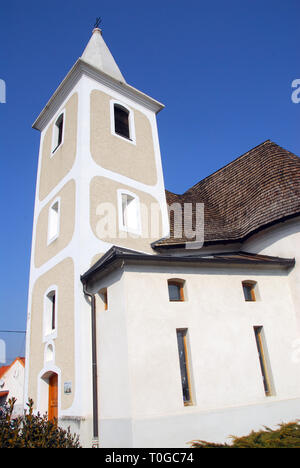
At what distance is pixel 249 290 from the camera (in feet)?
35.2

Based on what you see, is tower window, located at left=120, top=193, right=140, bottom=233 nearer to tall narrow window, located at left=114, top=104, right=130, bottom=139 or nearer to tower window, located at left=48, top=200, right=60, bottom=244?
tower window, located at left=48, top=200, right=60, bottom=244

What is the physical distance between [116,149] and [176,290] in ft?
22.1

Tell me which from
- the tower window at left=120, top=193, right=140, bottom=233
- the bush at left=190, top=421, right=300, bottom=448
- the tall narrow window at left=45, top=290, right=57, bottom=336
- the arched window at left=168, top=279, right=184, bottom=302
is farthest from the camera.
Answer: the tower window at left=120, top=193, right=140, bottom=233

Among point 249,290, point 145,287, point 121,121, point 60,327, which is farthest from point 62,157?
point 249,290

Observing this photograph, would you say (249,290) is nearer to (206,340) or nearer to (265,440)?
(206,340)

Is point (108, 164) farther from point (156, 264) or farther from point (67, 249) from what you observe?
point (156, 264)

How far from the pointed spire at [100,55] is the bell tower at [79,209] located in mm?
172

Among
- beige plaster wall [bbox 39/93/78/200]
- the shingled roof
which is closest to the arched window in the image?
the shingled roof

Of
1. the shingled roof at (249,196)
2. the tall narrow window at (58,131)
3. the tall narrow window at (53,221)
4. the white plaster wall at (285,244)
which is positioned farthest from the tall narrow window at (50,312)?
the white plaster wall at (285,244)

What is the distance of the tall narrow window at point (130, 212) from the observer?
1288 cm

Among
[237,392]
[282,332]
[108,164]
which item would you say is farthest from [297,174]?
[237,392]

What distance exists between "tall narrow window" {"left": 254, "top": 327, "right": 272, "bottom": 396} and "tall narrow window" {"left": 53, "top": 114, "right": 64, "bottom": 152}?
10.8 meters

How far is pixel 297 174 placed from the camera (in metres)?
13.7

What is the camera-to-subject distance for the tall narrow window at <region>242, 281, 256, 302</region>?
10.6 metres
